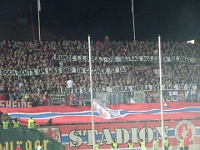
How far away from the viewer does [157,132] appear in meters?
29.7

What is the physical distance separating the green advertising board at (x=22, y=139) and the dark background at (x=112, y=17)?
1965cm

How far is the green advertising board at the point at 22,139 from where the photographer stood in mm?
25156

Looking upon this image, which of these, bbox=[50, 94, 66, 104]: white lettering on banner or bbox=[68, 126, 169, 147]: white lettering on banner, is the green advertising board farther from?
bbox=[50, 94, 66, 104]: white lettering on banner

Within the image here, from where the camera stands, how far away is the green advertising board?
82.5ft

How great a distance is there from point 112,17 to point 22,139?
73.8 ft

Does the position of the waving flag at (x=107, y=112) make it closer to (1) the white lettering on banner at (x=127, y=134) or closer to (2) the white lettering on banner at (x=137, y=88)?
(1) the white lettering on banner at (x=127, y=134)

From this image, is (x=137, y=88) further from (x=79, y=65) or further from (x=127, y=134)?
(x=127, y=134)

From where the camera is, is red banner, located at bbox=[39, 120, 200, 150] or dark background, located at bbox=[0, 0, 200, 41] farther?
dark background, located at bbox=[0, 0, 200, 41]

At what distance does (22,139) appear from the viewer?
2541cm

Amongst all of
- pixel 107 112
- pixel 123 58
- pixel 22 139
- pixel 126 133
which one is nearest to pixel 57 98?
pixel 107 112

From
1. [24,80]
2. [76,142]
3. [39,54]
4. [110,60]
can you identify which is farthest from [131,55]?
[76,142]

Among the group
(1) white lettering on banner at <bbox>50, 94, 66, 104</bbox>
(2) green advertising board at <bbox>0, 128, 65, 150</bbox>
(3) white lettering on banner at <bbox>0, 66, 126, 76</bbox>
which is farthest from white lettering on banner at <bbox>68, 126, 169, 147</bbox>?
(3) white lettering on banner at <bbox>0, 66, 126, 76</bbox>

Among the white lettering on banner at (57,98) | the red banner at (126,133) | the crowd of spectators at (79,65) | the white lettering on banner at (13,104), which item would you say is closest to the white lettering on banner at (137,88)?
the crowd of spectators at (79,65)

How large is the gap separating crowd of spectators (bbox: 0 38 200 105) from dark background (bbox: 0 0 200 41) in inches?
213
